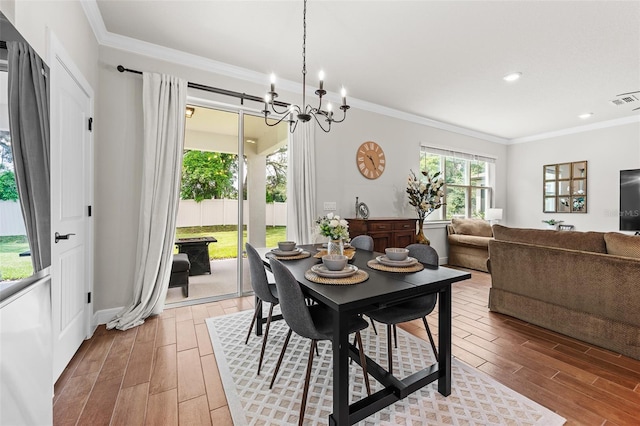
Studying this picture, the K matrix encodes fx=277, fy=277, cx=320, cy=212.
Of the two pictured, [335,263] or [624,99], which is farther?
[624,99]

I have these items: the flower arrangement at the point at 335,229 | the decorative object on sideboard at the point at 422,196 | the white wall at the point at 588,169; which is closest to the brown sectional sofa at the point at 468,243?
the decorative object on sideboard at the point at 422,196

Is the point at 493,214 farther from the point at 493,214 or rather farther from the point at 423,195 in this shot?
the point at 423,195

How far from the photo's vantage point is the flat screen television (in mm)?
4855

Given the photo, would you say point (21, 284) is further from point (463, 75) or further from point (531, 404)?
point (463, 75)

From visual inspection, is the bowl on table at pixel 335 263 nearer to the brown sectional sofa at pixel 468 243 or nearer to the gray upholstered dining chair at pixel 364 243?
the gray upholstered dining chair at pixel 364 243

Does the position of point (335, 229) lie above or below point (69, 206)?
below

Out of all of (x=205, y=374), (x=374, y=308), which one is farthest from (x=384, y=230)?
(x=205, y=374)

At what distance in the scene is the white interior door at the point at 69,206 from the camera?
1.78 meters

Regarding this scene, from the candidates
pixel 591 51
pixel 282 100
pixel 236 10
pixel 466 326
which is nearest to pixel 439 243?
pixel 466 326

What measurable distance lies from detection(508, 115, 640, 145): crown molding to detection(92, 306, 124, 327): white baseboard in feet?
26.2

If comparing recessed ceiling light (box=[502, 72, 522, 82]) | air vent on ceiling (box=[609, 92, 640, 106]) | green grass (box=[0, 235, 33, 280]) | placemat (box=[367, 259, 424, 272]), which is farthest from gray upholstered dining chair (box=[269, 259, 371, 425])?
air vent on ceiling (box=[609, 92, 640, 106])

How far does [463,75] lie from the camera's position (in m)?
3.47

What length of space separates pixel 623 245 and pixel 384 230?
7.56ft

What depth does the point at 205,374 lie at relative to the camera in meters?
1.92
